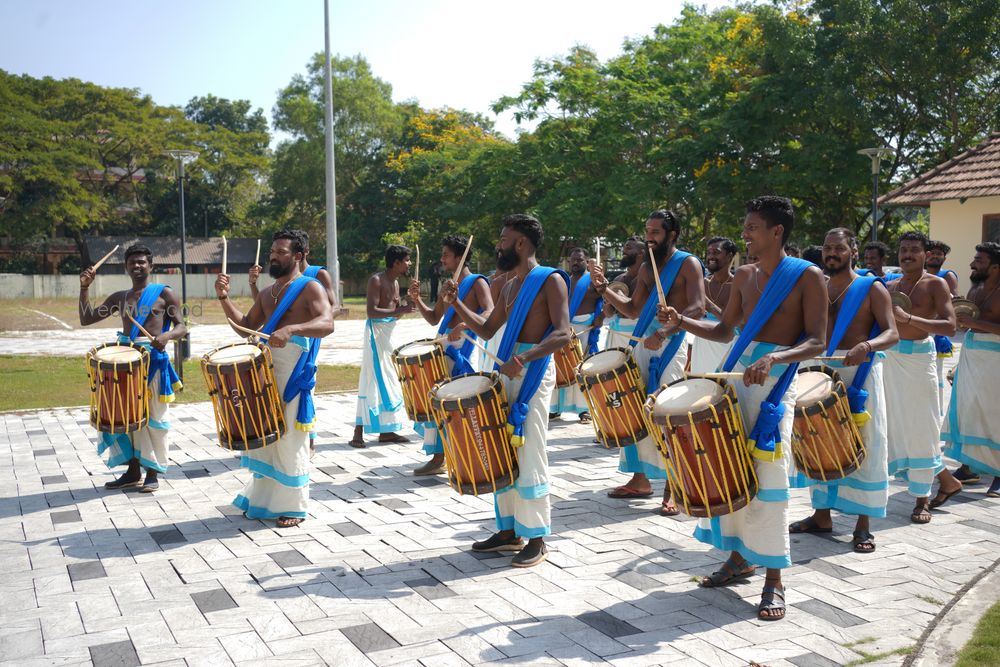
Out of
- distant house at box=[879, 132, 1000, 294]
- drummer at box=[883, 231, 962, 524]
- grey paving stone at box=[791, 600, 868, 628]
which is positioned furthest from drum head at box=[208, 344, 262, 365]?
distant house at box=[879, 132, 1000, 294]

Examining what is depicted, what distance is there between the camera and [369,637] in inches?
177

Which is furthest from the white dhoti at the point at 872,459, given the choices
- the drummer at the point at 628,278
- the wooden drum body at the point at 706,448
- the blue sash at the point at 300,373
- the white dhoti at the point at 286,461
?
the white dhoti at the point at 286,461

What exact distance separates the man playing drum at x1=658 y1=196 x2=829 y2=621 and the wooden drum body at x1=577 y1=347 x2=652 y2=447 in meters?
1.49

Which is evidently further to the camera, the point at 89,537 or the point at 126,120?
the point at 126,120

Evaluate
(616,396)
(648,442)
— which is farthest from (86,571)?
(648,442)

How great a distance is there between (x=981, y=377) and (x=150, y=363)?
6984 millimetres

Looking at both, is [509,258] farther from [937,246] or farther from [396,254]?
[937,246]

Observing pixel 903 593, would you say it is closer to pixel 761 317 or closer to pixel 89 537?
pixel 761 317

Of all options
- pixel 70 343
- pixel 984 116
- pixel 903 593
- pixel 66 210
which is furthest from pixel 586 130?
pixel 66 210

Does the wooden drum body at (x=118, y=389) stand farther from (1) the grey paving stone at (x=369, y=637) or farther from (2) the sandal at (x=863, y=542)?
(2) the sandal at (x=863, y=542)

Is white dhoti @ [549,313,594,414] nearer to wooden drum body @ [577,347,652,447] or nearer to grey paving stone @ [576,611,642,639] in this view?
wooden drum body @ [577,347,652,447]

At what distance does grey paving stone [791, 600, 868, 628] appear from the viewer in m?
4.64

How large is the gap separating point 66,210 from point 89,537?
44.0 meters

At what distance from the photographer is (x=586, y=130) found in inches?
1153
